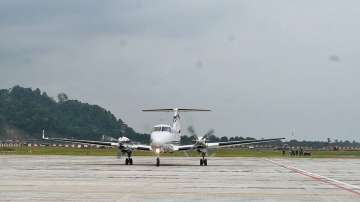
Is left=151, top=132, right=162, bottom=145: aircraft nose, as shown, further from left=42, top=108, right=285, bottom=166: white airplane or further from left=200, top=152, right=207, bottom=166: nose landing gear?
left=200, top=152, right=207, bottom=166: nose landing gear

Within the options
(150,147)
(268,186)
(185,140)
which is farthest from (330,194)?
(185,140)

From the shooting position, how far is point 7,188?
73.3 ft

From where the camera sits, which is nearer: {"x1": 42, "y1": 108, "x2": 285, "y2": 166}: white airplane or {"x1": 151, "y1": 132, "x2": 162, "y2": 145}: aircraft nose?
{"x1": 151, "y1": 132, "x2": 162, "y2": 145}: aircraft nose

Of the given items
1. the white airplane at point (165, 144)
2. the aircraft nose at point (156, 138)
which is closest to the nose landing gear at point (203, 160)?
the white airplane at point (165, 144)

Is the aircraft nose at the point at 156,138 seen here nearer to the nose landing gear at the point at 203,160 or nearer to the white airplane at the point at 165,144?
the white airplane at the point at 165,144

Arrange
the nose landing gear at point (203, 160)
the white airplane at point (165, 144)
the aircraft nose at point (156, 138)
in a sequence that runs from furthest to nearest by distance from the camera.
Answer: the nose landing gear at point (203, 160), the white airplane at point (165, 144), the aircraft nose at point (156, 138)

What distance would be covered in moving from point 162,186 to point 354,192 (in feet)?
21.7

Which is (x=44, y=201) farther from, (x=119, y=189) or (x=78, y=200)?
(x=119, y=189)

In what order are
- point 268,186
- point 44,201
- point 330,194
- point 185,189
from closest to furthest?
point 44,201
point 330,194
point 185,189
point 268,186

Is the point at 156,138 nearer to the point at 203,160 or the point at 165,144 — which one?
the point at 165,144

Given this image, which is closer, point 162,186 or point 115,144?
point 162,186

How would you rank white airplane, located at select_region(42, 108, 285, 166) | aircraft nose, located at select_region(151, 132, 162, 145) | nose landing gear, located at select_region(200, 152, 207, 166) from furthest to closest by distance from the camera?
1. nose landing gear, located at select_region(200, 152, 207, 166)
2. white airplane, located at select_region(42, 108, 285, 166)
3. aircraft nose, located at select_region(151, 132, 162, 145)

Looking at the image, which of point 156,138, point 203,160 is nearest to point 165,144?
point 156,138

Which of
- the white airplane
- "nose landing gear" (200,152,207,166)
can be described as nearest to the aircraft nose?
the white airplane
